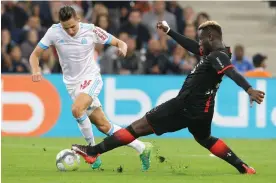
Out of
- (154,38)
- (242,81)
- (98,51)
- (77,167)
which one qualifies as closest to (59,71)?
(98,51)

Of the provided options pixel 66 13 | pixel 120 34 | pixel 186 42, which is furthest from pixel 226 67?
pixel 120 34

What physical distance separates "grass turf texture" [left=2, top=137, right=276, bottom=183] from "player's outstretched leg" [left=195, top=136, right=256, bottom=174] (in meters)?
0.11

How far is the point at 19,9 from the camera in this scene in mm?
20719

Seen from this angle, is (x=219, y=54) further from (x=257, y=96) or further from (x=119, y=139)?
(x=119, y=139)

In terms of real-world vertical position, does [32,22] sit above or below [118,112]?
above

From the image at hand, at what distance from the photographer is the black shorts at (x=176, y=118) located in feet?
34.3

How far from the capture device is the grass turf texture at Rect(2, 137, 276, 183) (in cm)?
1006

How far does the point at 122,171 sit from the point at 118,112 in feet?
23.5

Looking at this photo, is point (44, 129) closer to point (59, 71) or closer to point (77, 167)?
point (59, 71)

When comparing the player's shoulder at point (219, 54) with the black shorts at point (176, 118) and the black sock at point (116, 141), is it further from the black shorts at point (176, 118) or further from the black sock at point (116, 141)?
the black sock at point (116, 141)

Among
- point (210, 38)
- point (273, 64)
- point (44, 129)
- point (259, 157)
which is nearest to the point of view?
point (210, 38)

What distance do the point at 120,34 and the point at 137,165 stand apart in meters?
8.81

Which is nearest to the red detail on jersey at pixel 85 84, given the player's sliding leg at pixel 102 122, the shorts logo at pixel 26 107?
the player's sliding leg at pixel 102 122

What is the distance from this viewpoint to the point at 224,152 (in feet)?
35.0
